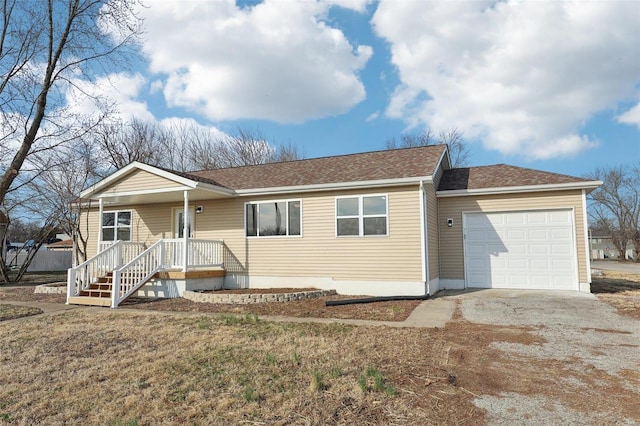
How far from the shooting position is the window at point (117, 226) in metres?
14.4

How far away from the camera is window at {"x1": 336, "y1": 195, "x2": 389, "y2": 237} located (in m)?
10.8

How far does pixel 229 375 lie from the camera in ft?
14.5

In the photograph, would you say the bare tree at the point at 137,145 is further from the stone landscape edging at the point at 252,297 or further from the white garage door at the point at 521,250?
the white garage door at the point at 521,250

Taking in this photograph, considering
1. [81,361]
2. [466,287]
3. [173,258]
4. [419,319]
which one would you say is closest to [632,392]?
[419,319]

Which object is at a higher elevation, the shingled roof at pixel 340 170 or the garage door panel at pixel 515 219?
the shingled roof at pixel 340 170

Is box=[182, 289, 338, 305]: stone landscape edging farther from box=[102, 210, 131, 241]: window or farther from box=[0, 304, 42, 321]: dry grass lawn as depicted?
box=[102, 210, 131, 241]: window

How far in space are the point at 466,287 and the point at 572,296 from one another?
276 cm

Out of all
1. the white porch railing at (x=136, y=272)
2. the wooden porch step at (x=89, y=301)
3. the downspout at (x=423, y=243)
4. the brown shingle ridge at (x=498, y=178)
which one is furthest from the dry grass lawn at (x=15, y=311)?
the brown shingle ridge at (x=498, y=178)

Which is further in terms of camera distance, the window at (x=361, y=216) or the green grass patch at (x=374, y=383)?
the window at (x=361, y=216)

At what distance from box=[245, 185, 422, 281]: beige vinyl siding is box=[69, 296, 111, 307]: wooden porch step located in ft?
13.1

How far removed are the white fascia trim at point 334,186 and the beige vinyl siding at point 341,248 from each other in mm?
221

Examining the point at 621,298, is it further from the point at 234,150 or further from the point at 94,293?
→ the point at 234,150

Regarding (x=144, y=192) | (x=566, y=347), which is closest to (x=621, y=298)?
(x=566, y=347)

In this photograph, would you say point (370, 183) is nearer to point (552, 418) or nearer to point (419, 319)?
point (419, 319)
